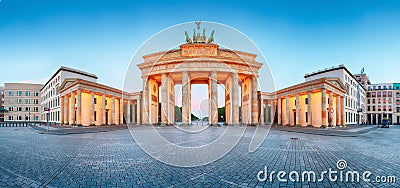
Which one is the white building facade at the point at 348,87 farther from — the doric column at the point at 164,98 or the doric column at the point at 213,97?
the doric column at the point at 164,98

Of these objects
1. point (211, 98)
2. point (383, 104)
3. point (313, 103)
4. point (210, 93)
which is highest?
point (210, 93)

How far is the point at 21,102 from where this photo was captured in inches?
2960

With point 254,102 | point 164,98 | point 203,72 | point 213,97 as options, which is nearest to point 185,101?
point 164,98

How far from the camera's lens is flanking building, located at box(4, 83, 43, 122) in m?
74.5

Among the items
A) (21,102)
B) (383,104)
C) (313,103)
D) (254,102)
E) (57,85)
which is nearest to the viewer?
(313,103)

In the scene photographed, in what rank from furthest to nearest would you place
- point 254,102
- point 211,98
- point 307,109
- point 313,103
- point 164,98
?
1. point 254,102
2. point 164,98
3. point 211,98
4. point 313,103
5. point 307,109

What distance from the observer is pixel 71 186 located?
208 inches

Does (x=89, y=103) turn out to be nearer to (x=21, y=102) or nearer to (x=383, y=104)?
(x=21, y=102)

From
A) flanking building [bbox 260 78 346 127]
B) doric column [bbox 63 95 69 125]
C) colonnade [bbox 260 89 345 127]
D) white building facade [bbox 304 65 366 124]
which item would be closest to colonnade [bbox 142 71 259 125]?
colonnade [bbox 260 89 345 127]

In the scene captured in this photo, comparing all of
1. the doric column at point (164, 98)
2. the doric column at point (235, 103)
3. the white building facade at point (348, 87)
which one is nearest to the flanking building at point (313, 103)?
the doric column at point (235, 103)

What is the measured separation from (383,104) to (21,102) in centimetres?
13353

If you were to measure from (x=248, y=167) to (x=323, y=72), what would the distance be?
5642 cm

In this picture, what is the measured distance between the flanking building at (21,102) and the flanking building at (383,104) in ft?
404

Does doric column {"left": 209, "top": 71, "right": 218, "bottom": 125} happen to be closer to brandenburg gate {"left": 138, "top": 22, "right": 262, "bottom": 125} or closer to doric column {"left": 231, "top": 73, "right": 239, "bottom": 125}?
brandenburg gate {"left": 138, "top": 22, "right": 262, "bottom": 125}
